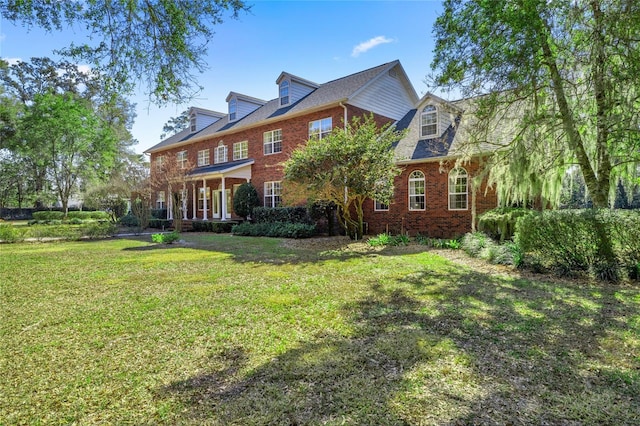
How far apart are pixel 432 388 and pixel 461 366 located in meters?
0.57

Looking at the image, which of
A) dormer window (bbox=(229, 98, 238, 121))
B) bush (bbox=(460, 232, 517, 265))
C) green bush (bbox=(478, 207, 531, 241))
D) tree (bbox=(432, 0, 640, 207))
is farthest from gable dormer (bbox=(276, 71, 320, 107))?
bush (bbox=(460, 232, 517, 265))

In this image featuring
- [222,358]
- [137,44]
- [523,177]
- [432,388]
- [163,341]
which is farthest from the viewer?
[523,177]

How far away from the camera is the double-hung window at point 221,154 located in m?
23.9

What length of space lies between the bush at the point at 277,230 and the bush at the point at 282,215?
605mm

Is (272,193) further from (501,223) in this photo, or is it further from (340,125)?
(501,223)

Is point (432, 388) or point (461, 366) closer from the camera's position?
point (432, 388)

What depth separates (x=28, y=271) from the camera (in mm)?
8008

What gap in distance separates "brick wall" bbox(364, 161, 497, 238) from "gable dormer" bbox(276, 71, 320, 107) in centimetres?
901

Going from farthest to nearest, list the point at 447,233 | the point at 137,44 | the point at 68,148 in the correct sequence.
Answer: the point at 68,148, the point at 447,233, the point at 137,44

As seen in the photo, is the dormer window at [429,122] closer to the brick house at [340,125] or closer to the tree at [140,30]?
the brick house at [340,125]

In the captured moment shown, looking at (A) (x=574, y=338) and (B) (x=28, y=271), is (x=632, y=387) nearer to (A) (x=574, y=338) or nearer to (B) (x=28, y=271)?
(A) (x=574, y=338)

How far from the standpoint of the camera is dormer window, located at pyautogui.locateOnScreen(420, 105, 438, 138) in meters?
15.5

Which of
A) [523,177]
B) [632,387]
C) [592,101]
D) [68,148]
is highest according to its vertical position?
[68,148]

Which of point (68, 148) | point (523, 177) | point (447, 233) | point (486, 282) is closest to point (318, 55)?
point (523, 177)
